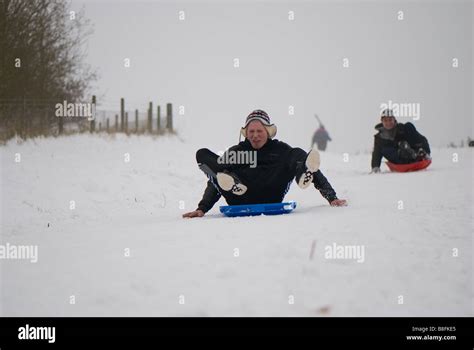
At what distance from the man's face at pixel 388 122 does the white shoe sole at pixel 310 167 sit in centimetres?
555

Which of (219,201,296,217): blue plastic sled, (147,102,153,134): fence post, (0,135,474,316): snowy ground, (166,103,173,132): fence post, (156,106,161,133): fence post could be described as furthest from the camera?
(166,103,173,132): fence post

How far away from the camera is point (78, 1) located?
15125mm

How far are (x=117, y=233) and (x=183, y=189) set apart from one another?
6.77 meters

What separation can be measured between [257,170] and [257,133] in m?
0.41

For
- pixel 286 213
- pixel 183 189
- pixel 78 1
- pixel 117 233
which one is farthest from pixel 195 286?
pixel 78 1

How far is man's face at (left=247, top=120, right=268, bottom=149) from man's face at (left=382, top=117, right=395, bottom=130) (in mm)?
5418

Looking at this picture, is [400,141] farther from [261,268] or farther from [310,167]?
[261,268]

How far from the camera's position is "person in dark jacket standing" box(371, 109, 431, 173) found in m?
9.68

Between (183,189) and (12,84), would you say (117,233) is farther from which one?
(12,84)

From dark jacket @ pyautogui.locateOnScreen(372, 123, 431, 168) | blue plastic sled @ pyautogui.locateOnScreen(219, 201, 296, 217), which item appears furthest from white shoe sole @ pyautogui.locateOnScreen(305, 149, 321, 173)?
dark jacket @ pyautogui.locateOnScreen(372, 123, 431, 168)

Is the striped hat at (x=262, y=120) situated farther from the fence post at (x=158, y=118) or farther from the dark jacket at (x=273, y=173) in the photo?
the fence post at (x=158, y=118)

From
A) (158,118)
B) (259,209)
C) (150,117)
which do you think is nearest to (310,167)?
(259,209)

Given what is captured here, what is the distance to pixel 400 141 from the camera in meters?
9.74

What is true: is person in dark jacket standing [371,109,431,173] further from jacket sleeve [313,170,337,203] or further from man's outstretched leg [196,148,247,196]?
man's outstretched leg [196,148,247,196]
